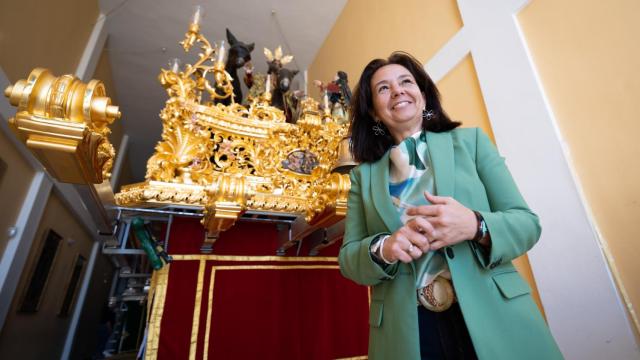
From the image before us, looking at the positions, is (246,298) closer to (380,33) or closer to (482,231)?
(482,231)

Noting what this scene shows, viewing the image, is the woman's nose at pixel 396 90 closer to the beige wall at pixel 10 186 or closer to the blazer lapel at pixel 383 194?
the blazer lapel at pixel 383 194

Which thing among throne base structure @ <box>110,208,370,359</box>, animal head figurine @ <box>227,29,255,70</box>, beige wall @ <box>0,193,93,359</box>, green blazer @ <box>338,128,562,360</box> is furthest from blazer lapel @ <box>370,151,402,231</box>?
beige wall @ <box>0,193,93,359</box>

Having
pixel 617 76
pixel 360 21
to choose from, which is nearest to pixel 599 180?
pixel 617 76

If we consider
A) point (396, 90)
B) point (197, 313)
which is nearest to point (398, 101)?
point (396, 90)

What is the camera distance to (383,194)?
510mm

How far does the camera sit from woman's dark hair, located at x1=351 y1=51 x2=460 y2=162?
2.12ft

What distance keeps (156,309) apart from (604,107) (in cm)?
145

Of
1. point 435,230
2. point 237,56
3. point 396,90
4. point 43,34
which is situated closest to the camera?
point 435,230

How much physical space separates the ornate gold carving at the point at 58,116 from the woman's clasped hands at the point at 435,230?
55 cm

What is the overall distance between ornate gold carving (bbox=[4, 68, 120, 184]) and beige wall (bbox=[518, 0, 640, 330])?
1065 mm

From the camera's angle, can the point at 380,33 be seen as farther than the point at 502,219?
Yes

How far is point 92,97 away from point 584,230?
1.08 metres

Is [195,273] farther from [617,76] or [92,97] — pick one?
[617,76]

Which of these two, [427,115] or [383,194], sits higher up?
[427,115]
